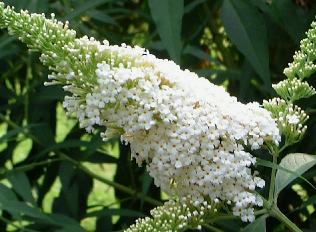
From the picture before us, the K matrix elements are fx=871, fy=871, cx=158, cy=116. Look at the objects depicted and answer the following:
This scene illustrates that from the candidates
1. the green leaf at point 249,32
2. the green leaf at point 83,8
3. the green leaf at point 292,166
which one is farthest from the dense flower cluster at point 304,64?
the green leaf at point 83,8

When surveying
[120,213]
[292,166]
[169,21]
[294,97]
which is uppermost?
[169,21]

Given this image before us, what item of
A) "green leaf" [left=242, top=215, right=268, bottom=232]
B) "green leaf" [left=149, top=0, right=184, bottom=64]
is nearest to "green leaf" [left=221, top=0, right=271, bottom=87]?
"green leaf" [left=149, top=0, right=184, bottom=64]

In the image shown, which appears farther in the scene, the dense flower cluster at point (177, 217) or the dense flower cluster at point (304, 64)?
the dense flower cluster at point (304, 64)

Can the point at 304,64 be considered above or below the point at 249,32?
below

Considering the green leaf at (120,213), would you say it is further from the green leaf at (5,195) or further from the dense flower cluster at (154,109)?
the dense flower cluster at (154,109)

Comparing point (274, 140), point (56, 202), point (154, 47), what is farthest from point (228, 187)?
point (56, 202)

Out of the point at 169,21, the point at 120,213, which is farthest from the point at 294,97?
the point at 120,213

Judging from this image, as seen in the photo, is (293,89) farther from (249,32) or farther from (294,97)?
(249,32)
